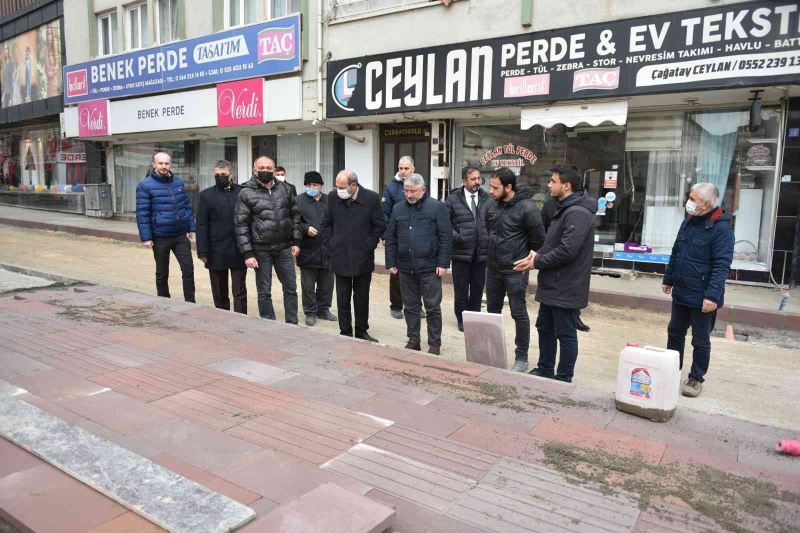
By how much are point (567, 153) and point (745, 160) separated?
2.94 m

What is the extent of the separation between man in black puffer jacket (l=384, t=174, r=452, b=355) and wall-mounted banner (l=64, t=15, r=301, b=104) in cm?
901

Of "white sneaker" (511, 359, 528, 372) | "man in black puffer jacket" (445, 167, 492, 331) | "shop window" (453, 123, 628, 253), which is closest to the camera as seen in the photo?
"white sneaker" (511, 359, 528, 372)

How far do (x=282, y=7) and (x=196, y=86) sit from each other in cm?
326

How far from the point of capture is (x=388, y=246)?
19.6 feet

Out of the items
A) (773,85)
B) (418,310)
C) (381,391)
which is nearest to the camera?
(381,391)

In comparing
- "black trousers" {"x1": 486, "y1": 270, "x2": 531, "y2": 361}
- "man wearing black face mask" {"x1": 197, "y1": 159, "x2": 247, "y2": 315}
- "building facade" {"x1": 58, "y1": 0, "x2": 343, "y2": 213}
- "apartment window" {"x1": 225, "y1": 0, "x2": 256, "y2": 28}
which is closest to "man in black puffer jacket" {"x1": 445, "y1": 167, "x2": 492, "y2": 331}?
"black trousers" {"x1": 486, "y1": 270, "x2": 531, "y2": 361}

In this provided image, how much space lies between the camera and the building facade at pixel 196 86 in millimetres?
13820

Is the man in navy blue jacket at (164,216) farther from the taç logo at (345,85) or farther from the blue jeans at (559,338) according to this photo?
the taç logo at (345,85)

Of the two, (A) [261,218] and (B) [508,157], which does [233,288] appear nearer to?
(A) [261,218]

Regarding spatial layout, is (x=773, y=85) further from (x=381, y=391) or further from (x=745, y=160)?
(x=381, y=391)

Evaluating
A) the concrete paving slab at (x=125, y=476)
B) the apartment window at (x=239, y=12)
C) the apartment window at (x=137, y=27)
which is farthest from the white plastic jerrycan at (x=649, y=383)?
the apartment window at (x=137, y=27)

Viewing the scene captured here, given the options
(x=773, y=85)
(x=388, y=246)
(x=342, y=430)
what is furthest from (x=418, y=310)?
(x=773, y=85)

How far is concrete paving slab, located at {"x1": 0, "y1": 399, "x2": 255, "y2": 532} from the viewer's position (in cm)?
253

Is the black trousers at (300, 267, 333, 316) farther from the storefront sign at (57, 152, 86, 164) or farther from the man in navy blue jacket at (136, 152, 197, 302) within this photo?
the storefront sign at (57, 152, 86, 164)
